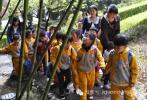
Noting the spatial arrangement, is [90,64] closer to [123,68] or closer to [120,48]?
[123,68]

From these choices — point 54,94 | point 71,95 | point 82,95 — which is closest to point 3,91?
point 54,94

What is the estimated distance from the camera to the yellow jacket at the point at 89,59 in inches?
252

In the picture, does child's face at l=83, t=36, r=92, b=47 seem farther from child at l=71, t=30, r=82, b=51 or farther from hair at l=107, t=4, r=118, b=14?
hair at l=107, t=4, r=118, b=14

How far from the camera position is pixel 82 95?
646 centimetres

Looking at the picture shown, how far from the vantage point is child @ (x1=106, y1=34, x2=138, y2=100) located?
5477mm

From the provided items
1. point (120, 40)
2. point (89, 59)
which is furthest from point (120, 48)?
point (89, 59)

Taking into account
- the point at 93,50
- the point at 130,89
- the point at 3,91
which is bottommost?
the point at 3,91

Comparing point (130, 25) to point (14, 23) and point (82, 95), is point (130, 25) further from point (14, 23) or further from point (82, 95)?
point (82, 95)

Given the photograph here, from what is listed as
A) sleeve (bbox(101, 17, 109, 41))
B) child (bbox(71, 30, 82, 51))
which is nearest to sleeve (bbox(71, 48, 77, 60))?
child (bbox(71, 30, 82, 51))

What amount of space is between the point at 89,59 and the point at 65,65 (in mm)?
804

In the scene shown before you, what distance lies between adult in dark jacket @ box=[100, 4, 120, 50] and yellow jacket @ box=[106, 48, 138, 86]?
142cm

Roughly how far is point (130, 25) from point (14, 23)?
207 inches

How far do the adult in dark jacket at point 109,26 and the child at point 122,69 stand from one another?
138 cm

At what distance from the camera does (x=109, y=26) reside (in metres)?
7.27
